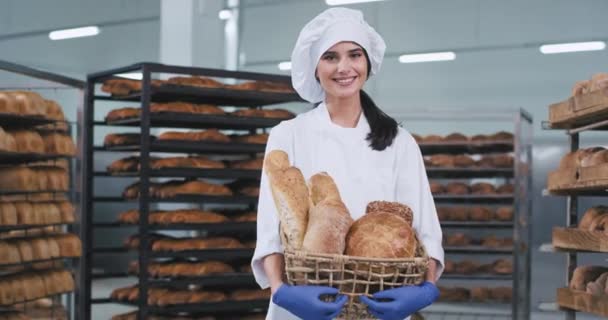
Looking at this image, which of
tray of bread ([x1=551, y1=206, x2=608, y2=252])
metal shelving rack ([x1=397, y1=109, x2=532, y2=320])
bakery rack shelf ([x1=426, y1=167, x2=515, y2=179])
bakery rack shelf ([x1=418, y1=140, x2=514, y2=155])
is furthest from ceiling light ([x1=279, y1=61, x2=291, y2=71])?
tray of bread ([x1=551, y1=206, x2=608, y2=252])

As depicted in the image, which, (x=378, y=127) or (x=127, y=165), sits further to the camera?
(x=127, y=165)

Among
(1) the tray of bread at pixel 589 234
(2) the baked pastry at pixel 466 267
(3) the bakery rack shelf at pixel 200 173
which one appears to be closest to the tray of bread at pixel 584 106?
(1) the tray of bread at pixel 589 234

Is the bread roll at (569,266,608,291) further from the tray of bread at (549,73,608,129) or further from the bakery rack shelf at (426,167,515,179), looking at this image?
the bakery rack shelf at (426,167,515,179)

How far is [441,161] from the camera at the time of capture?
23.2 feet

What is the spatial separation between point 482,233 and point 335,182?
6861 mm

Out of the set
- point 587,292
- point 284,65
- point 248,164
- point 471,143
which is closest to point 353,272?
point 587,292

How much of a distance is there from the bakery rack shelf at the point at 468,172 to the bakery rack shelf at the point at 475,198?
0.62 feet

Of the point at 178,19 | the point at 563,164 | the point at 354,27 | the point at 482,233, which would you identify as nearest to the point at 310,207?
the point at 354,27

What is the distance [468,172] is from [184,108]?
306 cm

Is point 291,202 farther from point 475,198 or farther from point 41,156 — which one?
point 475,198

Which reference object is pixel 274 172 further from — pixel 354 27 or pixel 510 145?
pixel 510 145

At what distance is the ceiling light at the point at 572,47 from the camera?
7738 millimetres

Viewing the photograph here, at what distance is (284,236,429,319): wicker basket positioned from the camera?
1.35m

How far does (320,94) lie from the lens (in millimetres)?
1807
